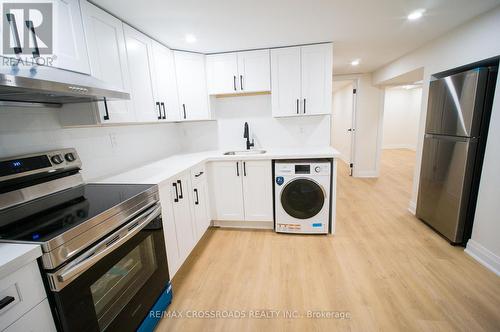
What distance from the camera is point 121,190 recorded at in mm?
1448

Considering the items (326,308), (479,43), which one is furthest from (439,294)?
(479,43)

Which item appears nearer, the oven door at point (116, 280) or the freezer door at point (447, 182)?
the oven door at point (116, 280)

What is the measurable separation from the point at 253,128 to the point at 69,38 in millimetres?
2170

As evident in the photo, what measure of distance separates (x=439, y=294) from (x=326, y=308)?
920 mm

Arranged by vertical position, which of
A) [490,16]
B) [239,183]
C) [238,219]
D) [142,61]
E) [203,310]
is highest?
[490,16]

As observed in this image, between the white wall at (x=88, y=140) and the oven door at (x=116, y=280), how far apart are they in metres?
0.79

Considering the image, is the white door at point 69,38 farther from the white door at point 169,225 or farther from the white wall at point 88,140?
the white door at point 169,225

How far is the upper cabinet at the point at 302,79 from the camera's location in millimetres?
2613

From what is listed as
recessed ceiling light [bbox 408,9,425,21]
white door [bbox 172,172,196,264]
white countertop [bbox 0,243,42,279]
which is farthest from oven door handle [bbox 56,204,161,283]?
recessed ceiling light [bbox 408,9,425,21]

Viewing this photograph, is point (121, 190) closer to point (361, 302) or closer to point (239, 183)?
point (239, 183)

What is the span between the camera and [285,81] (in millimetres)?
2711

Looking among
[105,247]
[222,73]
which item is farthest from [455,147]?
[105,247]

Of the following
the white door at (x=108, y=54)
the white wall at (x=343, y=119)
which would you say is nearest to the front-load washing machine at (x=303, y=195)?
the white door at (x=108, y=54)

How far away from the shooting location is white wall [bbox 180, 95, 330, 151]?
3068 millimetres
